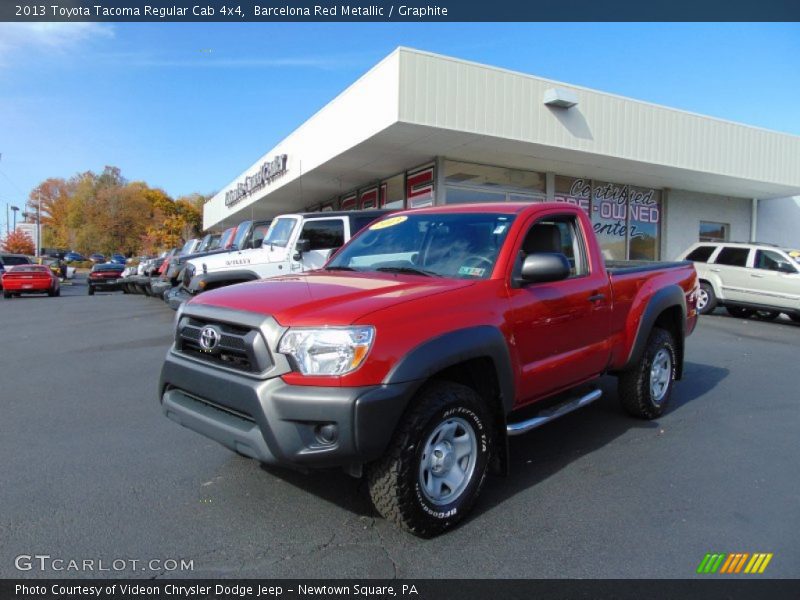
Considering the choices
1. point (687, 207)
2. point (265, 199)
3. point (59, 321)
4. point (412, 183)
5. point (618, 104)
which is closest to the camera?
point (59, 321)

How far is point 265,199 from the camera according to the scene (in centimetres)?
2764

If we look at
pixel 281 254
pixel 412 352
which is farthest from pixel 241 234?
pixel 412 352

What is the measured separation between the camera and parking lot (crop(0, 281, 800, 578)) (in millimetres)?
2926

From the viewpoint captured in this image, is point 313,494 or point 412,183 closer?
point 313,494

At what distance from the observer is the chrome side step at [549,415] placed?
3564 mm

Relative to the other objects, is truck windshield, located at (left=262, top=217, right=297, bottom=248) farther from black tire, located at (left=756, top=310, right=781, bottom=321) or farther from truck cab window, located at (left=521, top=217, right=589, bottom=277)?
black tire, located at (left=756, top=310, right=781, bottom=321)

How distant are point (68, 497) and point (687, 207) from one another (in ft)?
75.5

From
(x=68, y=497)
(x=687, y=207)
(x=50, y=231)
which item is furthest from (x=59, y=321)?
(x=50, y=231)

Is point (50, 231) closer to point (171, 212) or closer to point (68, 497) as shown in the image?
point (171, 212)

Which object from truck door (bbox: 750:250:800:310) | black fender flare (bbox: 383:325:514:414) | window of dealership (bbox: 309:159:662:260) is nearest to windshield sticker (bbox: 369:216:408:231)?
black fender flare (bbox: 383:325:514:414)

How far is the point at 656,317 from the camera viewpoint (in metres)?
5.16

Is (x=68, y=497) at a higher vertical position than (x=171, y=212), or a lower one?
lower

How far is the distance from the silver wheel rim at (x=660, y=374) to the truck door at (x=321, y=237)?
6.22 m

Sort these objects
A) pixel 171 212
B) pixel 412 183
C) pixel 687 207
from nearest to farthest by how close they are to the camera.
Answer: pixel 412 183 < pixel 687 207 < pixel 171 212
